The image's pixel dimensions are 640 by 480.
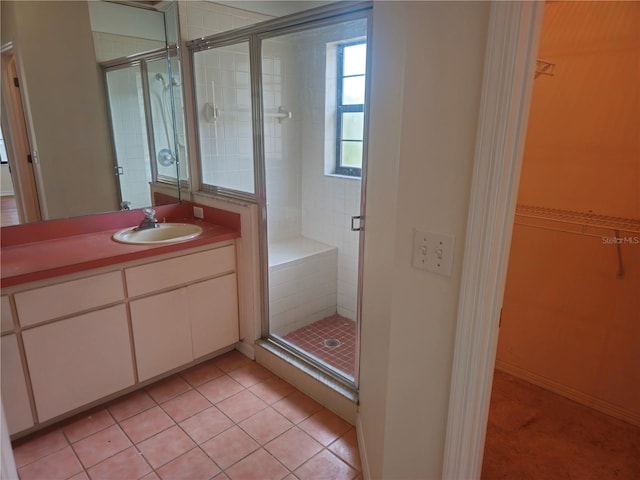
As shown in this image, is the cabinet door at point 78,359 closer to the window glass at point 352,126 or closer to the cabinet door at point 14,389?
the cabinet door at point 14,389

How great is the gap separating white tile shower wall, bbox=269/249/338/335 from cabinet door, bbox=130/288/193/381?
59 centimetres

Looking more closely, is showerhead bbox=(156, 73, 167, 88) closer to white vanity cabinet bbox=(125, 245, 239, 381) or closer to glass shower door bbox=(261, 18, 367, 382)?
glass shower door bbox=(261, 18, 367, 382)

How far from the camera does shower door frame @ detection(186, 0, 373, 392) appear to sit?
6.23 ft

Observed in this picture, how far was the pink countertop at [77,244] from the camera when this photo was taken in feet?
5.89

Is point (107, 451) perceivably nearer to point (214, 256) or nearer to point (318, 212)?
point (214, 256)

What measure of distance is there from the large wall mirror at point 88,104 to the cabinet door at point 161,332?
66cm

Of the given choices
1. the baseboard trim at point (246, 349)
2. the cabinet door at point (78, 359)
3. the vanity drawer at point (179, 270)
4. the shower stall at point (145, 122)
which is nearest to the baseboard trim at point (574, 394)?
the baseboard trim at point (246, 349)

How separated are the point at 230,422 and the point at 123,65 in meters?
2.08

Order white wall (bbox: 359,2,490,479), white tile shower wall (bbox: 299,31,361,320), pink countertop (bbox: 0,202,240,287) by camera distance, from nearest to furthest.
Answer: white wall (bbox: 359,2,490,479) < pink countertop (bbox: 0,202,240,287) < white tile shower wall (bbox: 299,31,361,320)

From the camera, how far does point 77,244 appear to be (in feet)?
A: 6.91

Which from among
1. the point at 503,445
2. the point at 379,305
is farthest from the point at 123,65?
the point at 503,445

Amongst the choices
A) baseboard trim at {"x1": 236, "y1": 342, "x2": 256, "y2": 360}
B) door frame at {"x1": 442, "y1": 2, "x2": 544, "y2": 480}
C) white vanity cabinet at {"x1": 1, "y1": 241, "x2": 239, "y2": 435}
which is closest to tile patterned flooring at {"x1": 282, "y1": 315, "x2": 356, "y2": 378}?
baseboard trim at {"x1": 236, "y1": 342, "x2": 256, "y2": 360}

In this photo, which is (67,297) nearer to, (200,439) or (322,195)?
(200,439)

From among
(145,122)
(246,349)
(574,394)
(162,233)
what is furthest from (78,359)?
(574,394)
